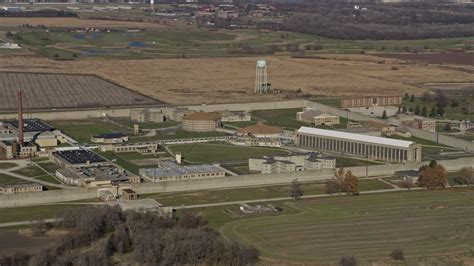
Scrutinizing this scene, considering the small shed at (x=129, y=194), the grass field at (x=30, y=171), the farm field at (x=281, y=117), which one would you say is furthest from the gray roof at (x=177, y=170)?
the farm field at (x=281, y=117)

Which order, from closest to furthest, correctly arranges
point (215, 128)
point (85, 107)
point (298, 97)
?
point (215, 128), point (85, 107), point (298, 97)

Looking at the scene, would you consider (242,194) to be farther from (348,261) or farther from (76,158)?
(348,261)

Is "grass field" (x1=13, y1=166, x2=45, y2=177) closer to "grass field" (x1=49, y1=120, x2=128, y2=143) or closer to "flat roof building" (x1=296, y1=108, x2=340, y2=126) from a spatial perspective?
"grass field" (x1=49, y1=120, x2=128, y2=143)

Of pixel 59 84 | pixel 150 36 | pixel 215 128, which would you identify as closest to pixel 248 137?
pixel 215 128

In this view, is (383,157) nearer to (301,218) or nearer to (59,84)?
(301,218)

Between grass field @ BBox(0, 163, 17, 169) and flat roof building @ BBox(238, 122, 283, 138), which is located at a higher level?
flat roof building @ BBox(238, 122, 283, 138)

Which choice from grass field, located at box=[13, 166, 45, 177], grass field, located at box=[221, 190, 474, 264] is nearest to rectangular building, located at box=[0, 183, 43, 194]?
grass field, located at box=[13, 166, 45, 177]
